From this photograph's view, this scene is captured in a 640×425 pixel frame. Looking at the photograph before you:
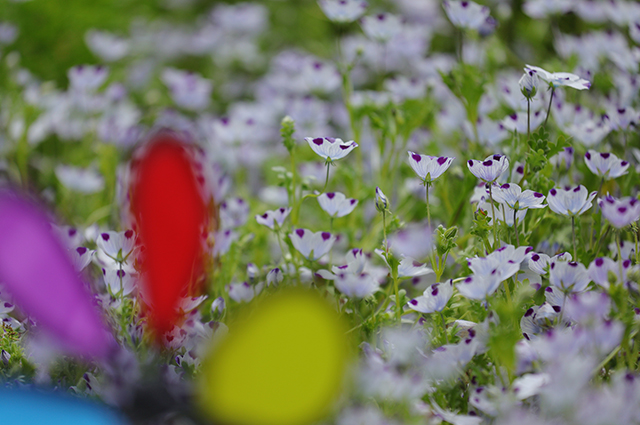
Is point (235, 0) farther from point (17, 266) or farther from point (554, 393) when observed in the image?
point (554, 393)

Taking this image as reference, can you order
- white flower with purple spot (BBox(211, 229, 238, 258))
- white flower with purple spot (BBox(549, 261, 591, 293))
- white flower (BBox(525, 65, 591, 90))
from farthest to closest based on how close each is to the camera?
white flower with purple spot (BBox(211, 229, 238, 258)) → white flower (BBox(525, 65, 591, 90)) → white flower with purple spot (BBox(549, 261, 591, 293))

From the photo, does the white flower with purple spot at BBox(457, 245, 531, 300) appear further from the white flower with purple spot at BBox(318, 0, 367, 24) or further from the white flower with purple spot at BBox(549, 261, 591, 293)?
the white flower with purple spot at BBox(318, 0, 367, 24)

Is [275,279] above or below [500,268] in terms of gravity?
below

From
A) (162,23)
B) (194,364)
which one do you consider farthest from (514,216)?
(162,23)

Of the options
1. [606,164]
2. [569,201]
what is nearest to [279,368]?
[569,201]

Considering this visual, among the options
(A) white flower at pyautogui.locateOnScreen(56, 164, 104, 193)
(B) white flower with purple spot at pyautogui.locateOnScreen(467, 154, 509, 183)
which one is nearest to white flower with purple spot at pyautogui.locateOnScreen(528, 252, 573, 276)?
(B) white flower with purple spot at pyautogui.locateOnScreen(467, 154, 509, 183)

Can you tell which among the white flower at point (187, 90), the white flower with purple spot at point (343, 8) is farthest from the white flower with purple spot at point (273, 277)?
the white flower at point (187, 90)

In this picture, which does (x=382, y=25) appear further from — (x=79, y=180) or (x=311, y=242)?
(x=79, y=180)
